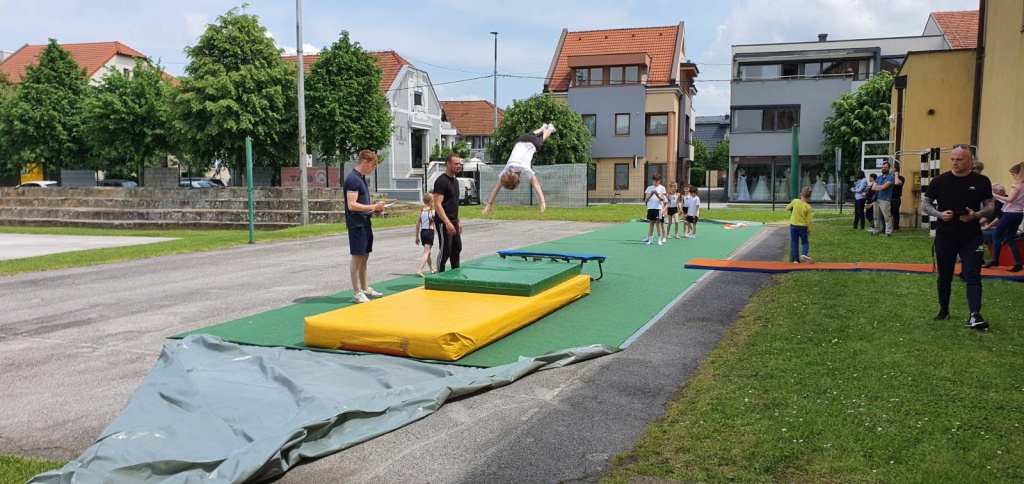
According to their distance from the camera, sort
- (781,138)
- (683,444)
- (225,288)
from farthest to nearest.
Answer: 1. (781,138)
2. (225,288)
3. (683,444)

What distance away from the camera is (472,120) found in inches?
2936

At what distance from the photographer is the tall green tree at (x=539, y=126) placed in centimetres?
4234

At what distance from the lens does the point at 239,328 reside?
8297 millimetres

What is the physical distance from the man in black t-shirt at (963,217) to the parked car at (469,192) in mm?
33402

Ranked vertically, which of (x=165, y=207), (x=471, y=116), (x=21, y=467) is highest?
(x=471, y=116)

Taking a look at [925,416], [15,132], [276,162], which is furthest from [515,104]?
[925,416]

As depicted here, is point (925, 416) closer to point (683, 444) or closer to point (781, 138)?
point (683, 444)

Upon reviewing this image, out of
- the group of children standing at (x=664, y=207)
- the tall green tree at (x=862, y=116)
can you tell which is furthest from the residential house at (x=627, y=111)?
the group of children standing at (x=664, y=207)

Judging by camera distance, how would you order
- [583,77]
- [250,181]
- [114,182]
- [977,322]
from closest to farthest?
[977,322] → [250,181] → [114,182] → [583,77]

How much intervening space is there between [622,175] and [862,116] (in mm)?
14780

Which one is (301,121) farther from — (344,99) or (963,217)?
(963,217)

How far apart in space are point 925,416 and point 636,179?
43.8 m

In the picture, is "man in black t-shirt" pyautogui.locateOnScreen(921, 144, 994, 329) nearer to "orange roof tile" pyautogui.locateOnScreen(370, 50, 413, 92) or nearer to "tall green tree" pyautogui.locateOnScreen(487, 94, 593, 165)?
"tall green tree" pyautogui.locateOnScreen(487, 94, 593, 165)

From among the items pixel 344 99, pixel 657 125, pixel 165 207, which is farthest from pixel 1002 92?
pixel 657 125
